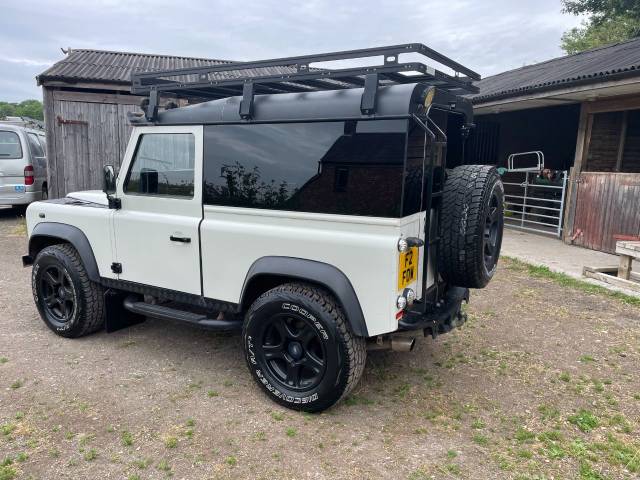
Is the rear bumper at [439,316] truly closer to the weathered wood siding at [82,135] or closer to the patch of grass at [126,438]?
the patch of grass at [126,438]

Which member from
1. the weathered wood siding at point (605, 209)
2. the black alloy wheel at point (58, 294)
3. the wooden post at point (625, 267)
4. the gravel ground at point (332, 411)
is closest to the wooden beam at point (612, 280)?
the wooden post at point (625, 267)

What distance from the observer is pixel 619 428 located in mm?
3102

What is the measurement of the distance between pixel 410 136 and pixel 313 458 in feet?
6.35

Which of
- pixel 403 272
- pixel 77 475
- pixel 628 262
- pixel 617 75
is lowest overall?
pixel 77 475

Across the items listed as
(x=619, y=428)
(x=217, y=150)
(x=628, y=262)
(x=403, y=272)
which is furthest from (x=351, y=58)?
(x=628, y=262)

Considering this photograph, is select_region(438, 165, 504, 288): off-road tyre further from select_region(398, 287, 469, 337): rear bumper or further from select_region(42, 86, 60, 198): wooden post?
select_region(42, 86, 60, 198): wooden post

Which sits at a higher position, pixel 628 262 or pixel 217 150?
pixel 217 150

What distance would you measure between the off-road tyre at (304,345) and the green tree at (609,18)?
85.1ft

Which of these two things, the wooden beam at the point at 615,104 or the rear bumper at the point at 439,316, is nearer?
the rear bumper at the point at 439,316

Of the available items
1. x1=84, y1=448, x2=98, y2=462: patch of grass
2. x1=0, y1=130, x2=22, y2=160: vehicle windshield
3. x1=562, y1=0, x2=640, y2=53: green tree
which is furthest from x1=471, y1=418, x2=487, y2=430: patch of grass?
x1=562, y1=0, x2=640, y2=53: green tree

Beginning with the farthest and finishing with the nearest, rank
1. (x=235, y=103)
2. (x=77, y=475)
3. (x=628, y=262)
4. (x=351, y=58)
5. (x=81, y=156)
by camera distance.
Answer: (x=81, y=156)
(x=628, y=262)
(x=235, y=103)
(x=351, y=58)
(x=77, y=475)

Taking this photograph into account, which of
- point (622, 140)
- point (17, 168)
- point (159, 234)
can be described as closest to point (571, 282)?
point (159, 234)

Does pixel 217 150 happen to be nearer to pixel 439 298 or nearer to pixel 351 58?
pixel 351 58

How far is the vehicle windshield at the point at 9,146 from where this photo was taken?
1053cm
